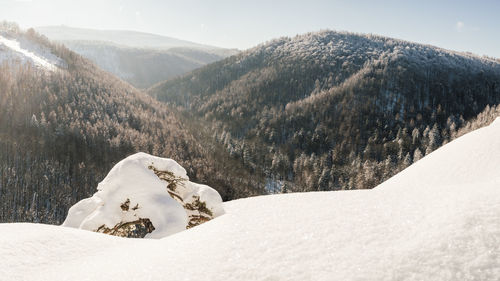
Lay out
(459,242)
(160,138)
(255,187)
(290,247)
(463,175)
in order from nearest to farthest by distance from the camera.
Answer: (459,242) < (290,247) < (463,175) < (255,187) < (160,138)

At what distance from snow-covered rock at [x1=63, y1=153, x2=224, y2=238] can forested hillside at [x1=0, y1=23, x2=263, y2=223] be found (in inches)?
3950

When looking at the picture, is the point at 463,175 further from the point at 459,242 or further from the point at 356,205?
the point at 459,242

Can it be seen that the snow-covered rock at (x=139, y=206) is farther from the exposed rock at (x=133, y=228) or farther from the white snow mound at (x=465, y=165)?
the white snow mound at (x=465, y=165)

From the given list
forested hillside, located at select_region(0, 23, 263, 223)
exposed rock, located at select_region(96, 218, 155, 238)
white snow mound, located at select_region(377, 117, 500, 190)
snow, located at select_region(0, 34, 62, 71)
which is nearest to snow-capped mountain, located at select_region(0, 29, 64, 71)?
snow, located at select_region(0, 34, 62, 71)

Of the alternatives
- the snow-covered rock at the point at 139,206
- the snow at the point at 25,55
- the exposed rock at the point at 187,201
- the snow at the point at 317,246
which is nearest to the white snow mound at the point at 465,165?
the snow at the point at 317,246

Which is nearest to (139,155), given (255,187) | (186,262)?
(186,262)

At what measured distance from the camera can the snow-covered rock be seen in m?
13.9

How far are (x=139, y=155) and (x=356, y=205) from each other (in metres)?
13.8

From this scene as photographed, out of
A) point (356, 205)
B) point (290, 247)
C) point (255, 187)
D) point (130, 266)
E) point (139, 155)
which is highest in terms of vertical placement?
point (356, 205)

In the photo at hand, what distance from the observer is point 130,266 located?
4312mm

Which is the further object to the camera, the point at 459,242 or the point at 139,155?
the point at 139,155

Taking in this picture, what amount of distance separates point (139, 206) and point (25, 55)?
774 ft

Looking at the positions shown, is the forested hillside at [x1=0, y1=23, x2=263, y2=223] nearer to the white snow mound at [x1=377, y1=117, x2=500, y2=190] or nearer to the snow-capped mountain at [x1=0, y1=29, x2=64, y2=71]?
the snow-capped mountain at [x1=0, y1=29, x2=64, y2=71]

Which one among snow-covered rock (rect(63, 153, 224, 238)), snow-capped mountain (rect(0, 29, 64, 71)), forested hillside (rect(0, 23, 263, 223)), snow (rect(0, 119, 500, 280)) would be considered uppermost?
snow-capped mountain (rect(0, 29, 64, 71))
